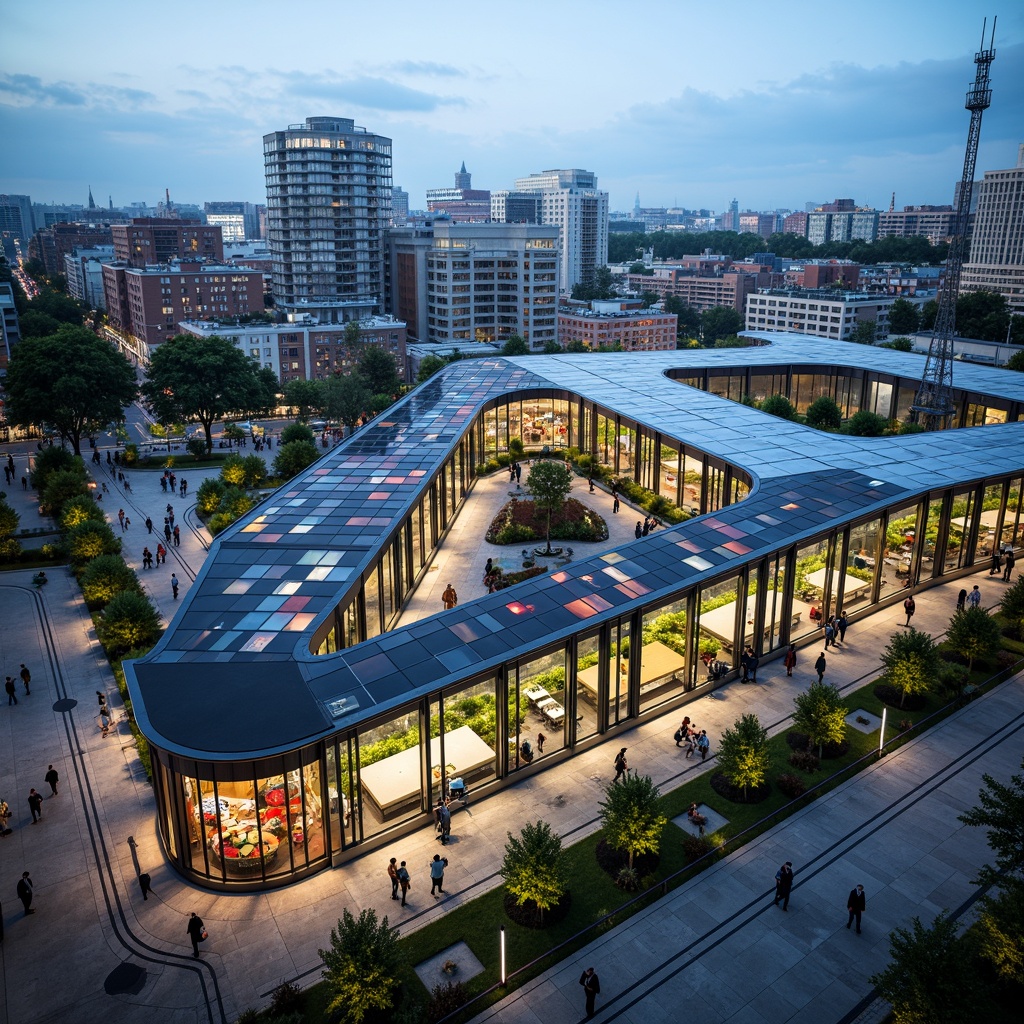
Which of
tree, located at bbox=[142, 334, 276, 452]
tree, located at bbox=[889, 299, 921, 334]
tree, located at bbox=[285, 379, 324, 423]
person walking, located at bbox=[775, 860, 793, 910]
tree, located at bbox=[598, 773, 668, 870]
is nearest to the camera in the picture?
person walking, located at bbox=[775, 860, 793, 910]

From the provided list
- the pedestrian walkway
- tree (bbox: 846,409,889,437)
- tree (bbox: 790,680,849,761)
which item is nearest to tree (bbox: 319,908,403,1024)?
the pedestrian walkway

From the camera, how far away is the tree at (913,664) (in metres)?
30.6

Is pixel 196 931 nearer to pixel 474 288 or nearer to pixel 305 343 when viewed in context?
pixel 305 343

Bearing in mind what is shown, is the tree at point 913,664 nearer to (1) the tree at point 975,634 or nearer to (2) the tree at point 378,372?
(1) the tree at point 975,634

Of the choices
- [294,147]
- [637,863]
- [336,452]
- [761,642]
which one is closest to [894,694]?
[761,642]

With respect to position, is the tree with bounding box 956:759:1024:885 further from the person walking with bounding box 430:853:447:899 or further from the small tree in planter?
the person walking with bounding box 430:853:447:899

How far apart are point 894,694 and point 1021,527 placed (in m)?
21.0

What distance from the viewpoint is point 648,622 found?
3059 cm

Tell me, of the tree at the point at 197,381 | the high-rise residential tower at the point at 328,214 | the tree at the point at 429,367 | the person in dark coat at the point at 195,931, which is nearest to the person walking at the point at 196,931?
the person in dark coat at the point at 195,931

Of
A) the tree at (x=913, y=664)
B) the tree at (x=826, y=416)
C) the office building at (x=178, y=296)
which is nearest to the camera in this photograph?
the tree at (x=913, y=664)

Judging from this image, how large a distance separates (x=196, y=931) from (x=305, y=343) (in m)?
113

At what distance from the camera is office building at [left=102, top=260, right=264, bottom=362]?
152375 mm

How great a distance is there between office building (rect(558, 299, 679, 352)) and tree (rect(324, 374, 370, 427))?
78.7m

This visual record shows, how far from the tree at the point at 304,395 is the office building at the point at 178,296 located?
65072mm
